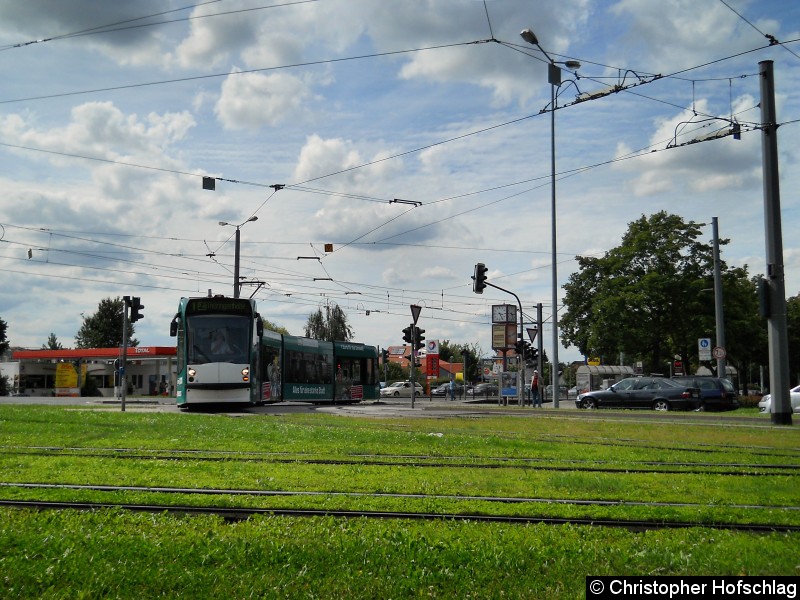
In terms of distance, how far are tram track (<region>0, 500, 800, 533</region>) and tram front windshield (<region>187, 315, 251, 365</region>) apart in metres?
17.1

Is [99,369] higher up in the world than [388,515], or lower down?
higher up

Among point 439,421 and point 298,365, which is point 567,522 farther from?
point 298,365

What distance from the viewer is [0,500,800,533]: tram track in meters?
6.87

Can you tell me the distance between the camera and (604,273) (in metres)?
53.4

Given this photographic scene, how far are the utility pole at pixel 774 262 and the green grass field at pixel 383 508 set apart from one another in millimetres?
5693

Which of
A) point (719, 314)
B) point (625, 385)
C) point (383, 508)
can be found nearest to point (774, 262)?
point (625, 385)

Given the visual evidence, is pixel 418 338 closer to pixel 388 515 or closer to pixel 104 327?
pixel 388 515

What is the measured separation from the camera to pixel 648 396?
1334 inches

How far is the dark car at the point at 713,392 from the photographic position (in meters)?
32.7

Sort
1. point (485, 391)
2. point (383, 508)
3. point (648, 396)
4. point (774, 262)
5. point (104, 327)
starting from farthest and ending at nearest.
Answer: point (104, 327), point (485, 391), point (648, 396), point (774, 262), point (383, 508)

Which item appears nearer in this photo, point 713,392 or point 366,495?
point 366,495

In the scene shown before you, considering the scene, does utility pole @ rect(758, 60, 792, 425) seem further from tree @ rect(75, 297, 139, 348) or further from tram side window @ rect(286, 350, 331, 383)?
tree @ rect(75, 297, 139, 348)

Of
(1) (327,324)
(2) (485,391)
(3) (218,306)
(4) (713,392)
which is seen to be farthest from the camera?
(1) (327,324)

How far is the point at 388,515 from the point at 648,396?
28.7 meters
